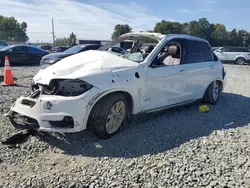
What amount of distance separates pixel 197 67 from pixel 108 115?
2.75m

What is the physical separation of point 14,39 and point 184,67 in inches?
1955

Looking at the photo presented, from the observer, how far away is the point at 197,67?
5914mm

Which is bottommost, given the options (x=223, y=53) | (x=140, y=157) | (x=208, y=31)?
(x=140, y=157)

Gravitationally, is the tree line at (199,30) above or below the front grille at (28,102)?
above

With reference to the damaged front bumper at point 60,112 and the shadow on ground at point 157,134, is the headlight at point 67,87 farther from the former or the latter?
the shadow on ground at point 157,134

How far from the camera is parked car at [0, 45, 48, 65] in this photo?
16.5 m

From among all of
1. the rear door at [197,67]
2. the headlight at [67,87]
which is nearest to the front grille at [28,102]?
the headlight at [67,87]

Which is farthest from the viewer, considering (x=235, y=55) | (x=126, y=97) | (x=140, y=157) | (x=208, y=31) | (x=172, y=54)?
(x=208, y=31)

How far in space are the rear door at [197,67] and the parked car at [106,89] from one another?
1.0 inches

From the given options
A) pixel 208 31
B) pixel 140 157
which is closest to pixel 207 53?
pixel 140 157

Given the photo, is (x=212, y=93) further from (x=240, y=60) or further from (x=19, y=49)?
(x=240, y=60)

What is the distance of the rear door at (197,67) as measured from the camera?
572cm

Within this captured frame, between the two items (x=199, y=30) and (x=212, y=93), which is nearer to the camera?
(x=212, y=93)

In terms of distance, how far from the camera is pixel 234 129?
4.88 metres
